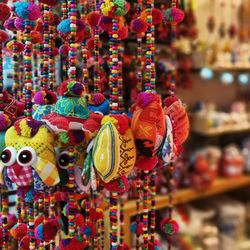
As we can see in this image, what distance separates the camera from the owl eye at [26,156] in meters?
0.56

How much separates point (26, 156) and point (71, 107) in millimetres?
108

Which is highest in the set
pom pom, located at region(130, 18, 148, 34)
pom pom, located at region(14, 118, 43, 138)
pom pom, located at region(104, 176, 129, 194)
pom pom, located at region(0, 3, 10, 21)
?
pom pom, located at region(0, 3, 10, 21)

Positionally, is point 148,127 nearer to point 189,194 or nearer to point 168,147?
point 168,147

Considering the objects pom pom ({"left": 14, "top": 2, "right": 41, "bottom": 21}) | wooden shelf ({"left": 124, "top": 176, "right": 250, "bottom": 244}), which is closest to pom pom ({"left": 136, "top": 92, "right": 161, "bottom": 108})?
pom pom ({"left": 14, "top": 2, "right": 41, "bottom": 21})

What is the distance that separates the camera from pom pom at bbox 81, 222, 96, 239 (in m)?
0.72

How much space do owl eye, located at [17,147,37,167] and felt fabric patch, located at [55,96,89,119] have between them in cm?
8

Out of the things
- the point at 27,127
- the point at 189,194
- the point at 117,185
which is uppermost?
the point at 27,127

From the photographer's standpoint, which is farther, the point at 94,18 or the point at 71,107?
the point at 94,18

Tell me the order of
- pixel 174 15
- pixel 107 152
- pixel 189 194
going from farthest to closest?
1. pixel 189 194
2. pixel 174 15
3. pixel 107 152

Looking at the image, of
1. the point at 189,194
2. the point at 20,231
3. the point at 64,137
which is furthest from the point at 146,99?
the point at 189,194

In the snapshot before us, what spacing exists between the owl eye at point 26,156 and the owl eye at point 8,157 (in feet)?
0.04

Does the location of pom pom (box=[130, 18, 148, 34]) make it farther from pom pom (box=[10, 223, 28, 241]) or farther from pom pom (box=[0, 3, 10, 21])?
pom pom (box=[10, 223, 28, 241])

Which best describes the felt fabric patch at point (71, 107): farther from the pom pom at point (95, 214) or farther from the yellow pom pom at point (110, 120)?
the pom pom at point (95, 214)

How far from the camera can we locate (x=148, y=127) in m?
0.59
